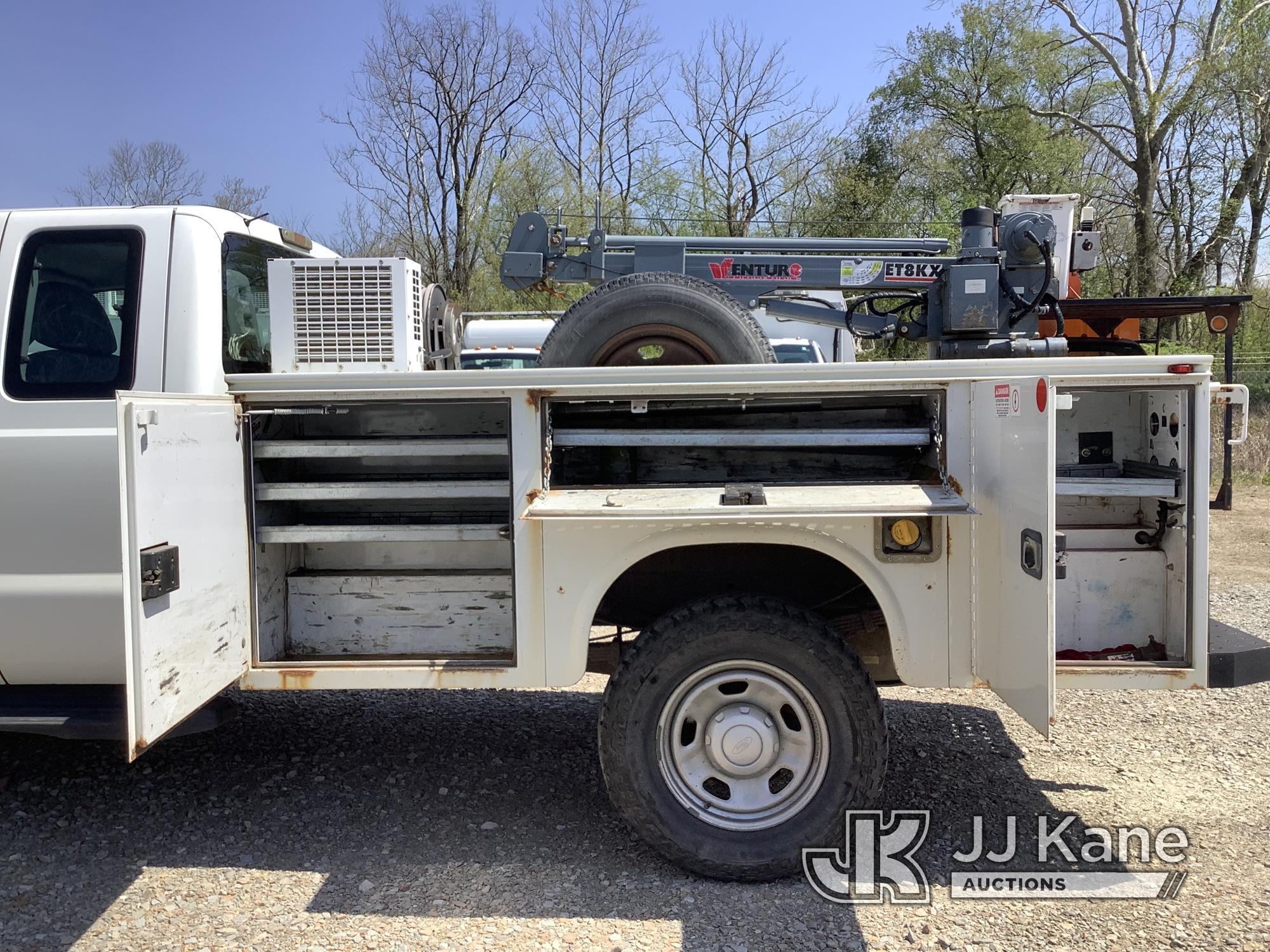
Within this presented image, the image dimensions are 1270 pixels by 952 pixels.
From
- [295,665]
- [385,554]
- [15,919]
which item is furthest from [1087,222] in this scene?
[15,919]

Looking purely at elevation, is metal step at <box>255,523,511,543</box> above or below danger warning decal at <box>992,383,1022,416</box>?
below

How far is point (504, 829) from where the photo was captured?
3.82 metres

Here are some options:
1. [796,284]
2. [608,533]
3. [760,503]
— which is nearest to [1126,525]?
[760,503]

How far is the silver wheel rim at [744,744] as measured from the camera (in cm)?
327

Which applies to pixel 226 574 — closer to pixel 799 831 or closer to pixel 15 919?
pixel 15 919

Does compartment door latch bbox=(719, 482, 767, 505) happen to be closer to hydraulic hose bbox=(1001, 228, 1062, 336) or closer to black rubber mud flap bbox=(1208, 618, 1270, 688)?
black rubber mud flap bbox=(1208, 618, 1270, 688)

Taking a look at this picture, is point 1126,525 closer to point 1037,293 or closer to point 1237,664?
point 1237,664

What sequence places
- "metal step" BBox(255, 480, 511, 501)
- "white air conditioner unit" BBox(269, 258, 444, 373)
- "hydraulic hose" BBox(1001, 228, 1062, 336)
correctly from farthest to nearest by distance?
"hydraulic hose" BBox(1001, 228, 1062, 336)
"white air conditioner unit" BBox(269, 258, 444, 373)
"metal step" BBox(255, 480, 511, 501)

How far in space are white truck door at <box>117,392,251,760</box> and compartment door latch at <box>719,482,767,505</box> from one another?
5.61 feet

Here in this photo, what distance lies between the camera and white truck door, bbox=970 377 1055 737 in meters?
2.76

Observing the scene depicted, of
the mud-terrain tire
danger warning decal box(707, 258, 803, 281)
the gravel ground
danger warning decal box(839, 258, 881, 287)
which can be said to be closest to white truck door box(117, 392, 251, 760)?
the gravel ground

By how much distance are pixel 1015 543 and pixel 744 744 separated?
111 centimetres

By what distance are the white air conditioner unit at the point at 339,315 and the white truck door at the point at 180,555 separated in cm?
43

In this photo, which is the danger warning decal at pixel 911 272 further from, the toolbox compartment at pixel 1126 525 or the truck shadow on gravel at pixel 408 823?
the truck shadow on gravel at pixel 408 823
